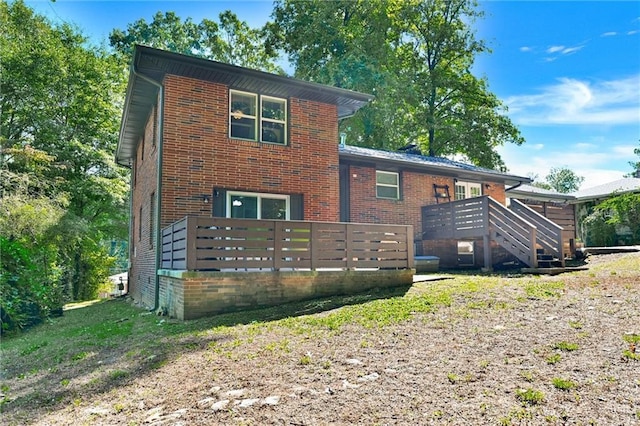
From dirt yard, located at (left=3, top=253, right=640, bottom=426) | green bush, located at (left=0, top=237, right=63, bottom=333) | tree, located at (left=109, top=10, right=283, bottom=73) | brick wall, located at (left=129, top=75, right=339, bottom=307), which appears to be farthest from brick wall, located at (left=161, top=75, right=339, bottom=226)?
tree, located at (left=109, top=10, right=283, bottom=73)

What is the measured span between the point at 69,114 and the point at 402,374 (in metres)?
22.6

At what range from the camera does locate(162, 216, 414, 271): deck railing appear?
315 inches

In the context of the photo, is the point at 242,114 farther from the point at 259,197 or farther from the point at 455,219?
the point at 455,219

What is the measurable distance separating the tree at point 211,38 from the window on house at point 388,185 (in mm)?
18530

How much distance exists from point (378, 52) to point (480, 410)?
27.0 meters

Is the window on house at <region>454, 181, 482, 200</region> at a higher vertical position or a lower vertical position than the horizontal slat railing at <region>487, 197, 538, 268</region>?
higher

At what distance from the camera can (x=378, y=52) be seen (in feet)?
89.9

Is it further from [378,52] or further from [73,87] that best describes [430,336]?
[378,52]

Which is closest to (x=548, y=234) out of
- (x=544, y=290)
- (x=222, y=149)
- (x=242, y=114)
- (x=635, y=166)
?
(x=544, y=290)

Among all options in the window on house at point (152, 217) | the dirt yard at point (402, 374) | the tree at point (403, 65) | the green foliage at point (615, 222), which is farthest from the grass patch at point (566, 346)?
the tree at point (403, 65)

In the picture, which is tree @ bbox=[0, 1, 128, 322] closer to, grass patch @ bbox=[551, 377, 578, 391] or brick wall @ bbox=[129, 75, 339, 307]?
brick wall @ bbox=[129, 75, 339, 307]

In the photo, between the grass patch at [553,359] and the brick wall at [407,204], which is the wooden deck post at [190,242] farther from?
the brick wall at [407,204]

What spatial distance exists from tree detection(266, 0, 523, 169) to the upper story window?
15026mm

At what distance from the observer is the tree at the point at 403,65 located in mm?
26438
